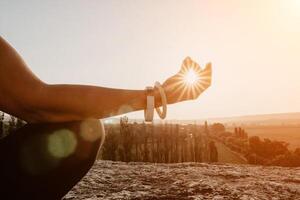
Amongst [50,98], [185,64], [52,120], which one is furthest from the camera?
[185,64]

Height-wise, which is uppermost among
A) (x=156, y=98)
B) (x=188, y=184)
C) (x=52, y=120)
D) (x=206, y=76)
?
(x=206, y=76)

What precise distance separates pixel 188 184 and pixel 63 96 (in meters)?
3.82

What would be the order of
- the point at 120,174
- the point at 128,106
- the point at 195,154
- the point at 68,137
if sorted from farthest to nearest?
the point at 195,154 → the point at 120,174 → the point at 68,137 → the point at 128,106

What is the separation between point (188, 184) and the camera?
4.98 meters

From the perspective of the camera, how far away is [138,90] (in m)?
1.68

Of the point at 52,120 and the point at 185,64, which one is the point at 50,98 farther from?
the point at 185,64

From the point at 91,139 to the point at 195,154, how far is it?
21010 millimetres

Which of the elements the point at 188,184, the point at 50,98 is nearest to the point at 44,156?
the point at 50,98

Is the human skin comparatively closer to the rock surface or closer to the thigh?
the thigh

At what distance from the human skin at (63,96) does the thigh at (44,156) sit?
0.30ft

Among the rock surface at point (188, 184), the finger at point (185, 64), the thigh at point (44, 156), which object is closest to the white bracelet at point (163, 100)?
the finger at point (185, 64)

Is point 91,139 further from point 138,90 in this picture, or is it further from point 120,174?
point 120,174

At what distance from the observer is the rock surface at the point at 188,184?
4398 mm

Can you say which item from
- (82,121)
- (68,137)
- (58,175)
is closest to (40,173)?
(58,175)
